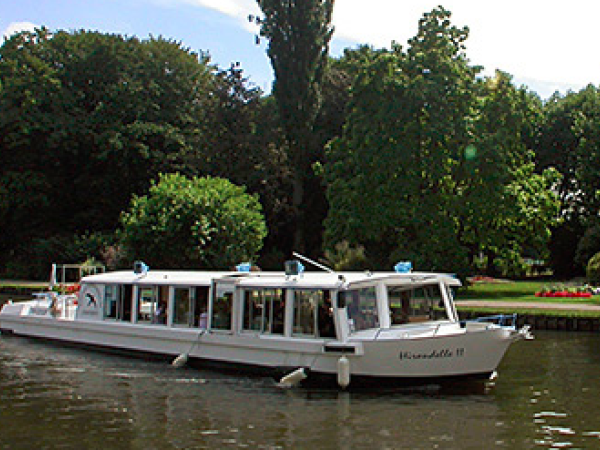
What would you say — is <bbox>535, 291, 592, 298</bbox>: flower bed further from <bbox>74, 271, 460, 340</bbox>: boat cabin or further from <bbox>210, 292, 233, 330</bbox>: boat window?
<bbox>210, 292, 233, 330</bbox>: boat window

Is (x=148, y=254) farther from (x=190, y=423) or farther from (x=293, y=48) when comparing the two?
(x=190, y=423)

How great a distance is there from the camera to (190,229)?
4850 centimetres

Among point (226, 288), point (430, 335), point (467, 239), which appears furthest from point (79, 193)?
point (430, 335)

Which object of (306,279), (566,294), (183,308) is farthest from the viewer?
(566,294)

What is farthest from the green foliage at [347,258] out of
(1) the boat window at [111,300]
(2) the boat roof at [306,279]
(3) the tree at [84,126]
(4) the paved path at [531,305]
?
(3) the tree at [84,126]

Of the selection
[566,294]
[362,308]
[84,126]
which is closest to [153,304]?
[362,308]

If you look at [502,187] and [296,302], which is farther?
[502,187]

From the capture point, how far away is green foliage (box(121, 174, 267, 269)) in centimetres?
4828

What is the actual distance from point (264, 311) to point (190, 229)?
27354mm

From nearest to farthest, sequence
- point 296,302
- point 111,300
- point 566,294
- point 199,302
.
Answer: point 296,302 → point 199,302 → point 111,300 → point 566,294

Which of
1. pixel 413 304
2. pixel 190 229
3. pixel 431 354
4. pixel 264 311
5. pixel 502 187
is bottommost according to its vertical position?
pixel 431 354

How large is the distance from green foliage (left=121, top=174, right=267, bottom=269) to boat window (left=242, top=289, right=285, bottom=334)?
2598 centimetres

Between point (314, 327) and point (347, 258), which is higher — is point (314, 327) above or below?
below

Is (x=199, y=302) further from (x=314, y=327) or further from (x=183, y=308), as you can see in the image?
(x=314, y=327)
